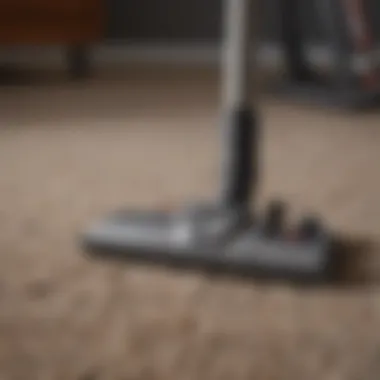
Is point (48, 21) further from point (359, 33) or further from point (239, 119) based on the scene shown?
point (239, 119)

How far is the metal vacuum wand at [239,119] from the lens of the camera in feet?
3.90

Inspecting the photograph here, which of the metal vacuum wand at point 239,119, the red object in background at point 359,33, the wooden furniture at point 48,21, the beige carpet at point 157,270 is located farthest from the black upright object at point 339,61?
the metal vacuum wand at point 239,119

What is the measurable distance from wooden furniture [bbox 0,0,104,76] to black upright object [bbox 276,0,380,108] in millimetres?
635

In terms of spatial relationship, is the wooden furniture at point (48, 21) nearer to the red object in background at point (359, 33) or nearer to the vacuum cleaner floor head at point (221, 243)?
the red object in background at point (359, 33)

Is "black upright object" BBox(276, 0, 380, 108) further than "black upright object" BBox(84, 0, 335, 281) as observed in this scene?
Yes

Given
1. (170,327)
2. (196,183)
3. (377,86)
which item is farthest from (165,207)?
(377,86)

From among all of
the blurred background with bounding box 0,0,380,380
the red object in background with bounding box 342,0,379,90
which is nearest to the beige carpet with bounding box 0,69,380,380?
the blurred background with bounding box 0,0,380,380

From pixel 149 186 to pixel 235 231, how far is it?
0.49 metres

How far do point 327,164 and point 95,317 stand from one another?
0.91 metres

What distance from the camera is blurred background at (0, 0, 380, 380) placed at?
940 millimetres

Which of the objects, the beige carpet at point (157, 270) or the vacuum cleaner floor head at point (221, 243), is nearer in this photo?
the beige carpet at point (157, 270)

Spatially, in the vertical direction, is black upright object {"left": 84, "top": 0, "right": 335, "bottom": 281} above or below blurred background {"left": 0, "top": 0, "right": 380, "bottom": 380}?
above

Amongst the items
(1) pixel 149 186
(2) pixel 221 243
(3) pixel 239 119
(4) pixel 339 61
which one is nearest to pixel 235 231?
(2) pixel 221 243

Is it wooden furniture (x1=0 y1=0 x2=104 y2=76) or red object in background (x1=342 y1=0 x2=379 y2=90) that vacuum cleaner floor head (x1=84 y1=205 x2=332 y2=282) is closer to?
red object in background (x1=342 y1=0 x2=379 y2=90)
